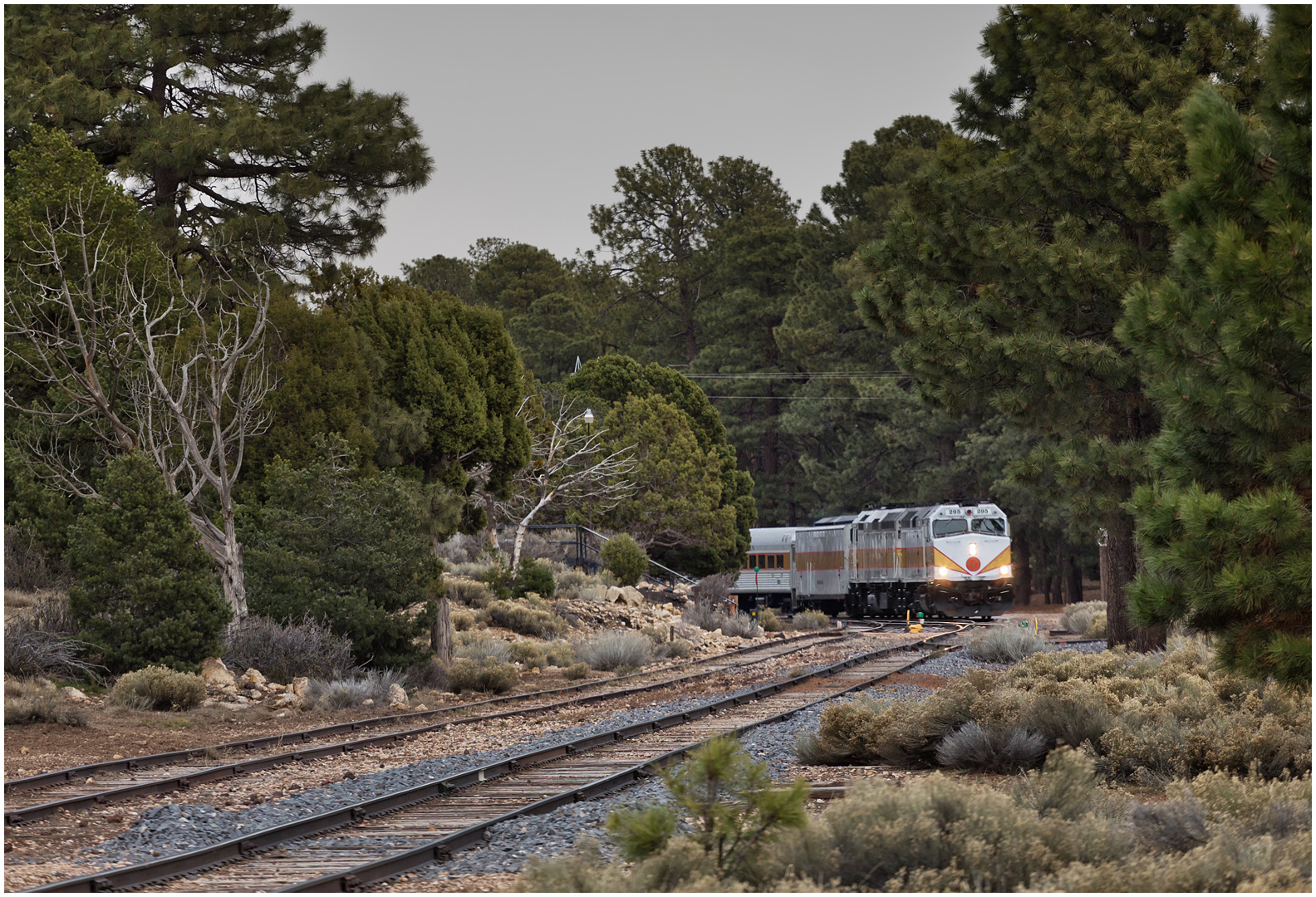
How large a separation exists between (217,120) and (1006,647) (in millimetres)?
17820

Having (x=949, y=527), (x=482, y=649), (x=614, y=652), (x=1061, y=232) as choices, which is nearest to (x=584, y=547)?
(x=949, y=527)

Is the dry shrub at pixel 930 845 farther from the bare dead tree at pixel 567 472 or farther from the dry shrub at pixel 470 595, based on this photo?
the bare dead tree at pixel 567 472

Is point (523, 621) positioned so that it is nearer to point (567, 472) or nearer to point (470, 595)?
point (470, 595)

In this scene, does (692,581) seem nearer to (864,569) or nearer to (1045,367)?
(864,569)

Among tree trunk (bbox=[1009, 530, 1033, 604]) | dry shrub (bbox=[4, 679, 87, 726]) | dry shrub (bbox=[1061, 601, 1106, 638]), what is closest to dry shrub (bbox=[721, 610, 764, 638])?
dry shrub (bbox=[1061, 601, 1106, 638])

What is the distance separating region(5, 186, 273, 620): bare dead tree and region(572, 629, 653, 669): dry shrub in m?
7.53

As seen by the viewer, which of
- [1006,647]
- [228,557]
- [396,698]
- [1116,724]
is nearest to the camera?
[1116,724]

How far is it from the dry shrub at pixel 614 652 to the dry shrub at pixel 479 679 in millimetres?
4120

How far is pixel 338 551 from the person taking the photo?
19391 millimetres

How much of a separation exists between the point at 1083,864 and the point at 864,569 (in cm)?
3536

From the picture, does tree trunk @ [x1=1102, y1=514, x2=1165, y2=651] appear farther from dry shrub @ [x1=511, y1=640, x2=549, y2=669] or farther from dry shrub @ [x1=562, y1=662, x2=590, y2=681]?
dry shrub @ [x1=511, y1=640, x2=549, y2=669]

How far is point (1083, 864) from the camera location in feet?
19.8

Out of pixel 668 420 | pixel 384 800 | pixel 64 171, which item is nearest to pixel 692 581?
pixel 668 420

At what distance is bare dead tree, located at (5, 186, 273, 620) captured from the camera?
1817cm
